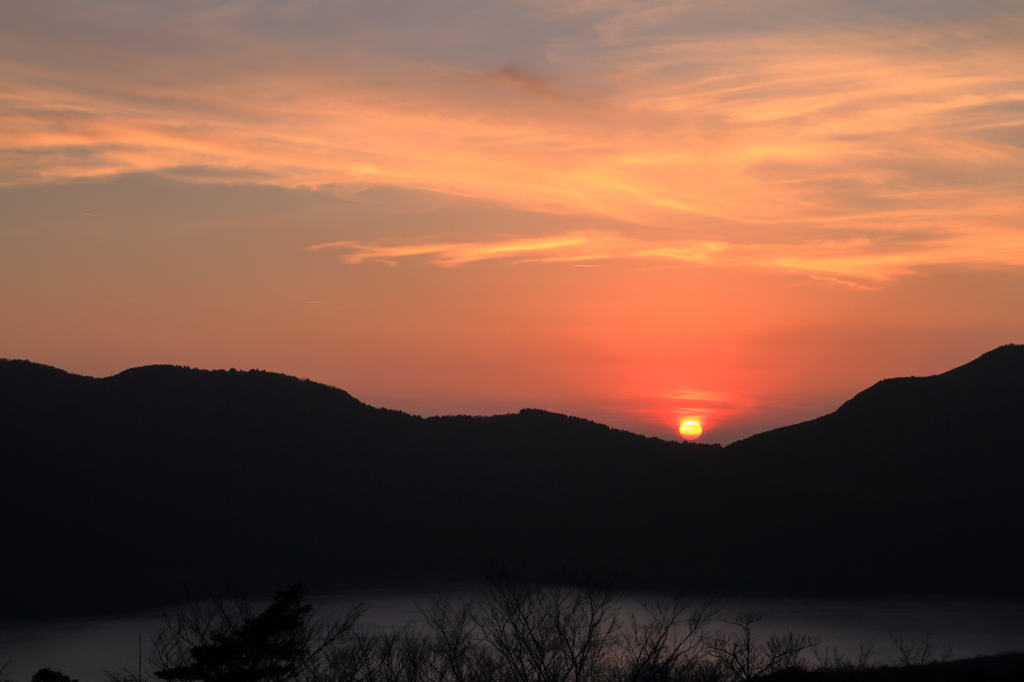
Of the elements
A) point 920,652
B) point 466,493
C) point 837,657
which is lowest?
point 920,652

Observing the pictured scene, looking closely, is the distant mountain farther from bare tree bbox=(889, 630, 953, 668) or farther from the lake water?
bare tree bbox=(889, 630, 953, 668)

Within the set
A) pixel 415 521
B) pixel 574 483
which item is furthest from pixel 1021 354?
pixel 415 521

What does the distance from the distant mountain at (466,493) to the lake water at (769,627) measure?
10.4m

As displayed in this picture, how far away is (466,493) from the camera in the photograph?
157875mm

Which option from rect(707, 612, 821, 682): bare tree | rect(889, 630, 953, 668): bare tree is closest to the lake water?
rect(889, 630, 953, 668): bare tree

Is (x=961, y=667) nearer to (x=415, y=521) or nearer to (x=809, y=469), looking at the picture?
(x=809, y=469)

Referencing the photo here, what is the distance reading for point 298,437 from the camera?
550ft

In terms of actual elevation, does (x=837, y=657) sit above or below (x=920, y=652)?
above

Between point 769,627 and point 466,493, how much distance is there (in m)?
72.1

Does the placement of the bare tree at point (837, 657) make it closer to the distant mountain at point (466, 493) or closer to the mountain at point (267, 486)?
the distant mountain at point (466, 493)

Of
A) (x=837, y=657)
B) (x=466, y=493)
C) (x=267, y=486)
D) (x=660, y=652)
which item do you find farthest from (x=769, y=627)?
(x=267, y=486)

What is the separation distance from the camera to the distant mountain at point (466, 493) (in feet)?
443

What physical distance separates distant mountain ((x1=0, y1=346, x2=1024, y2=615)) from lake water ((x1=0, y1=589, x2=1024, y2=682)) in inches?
407

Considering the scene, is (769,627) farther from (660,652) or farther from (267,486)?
(267,486)
